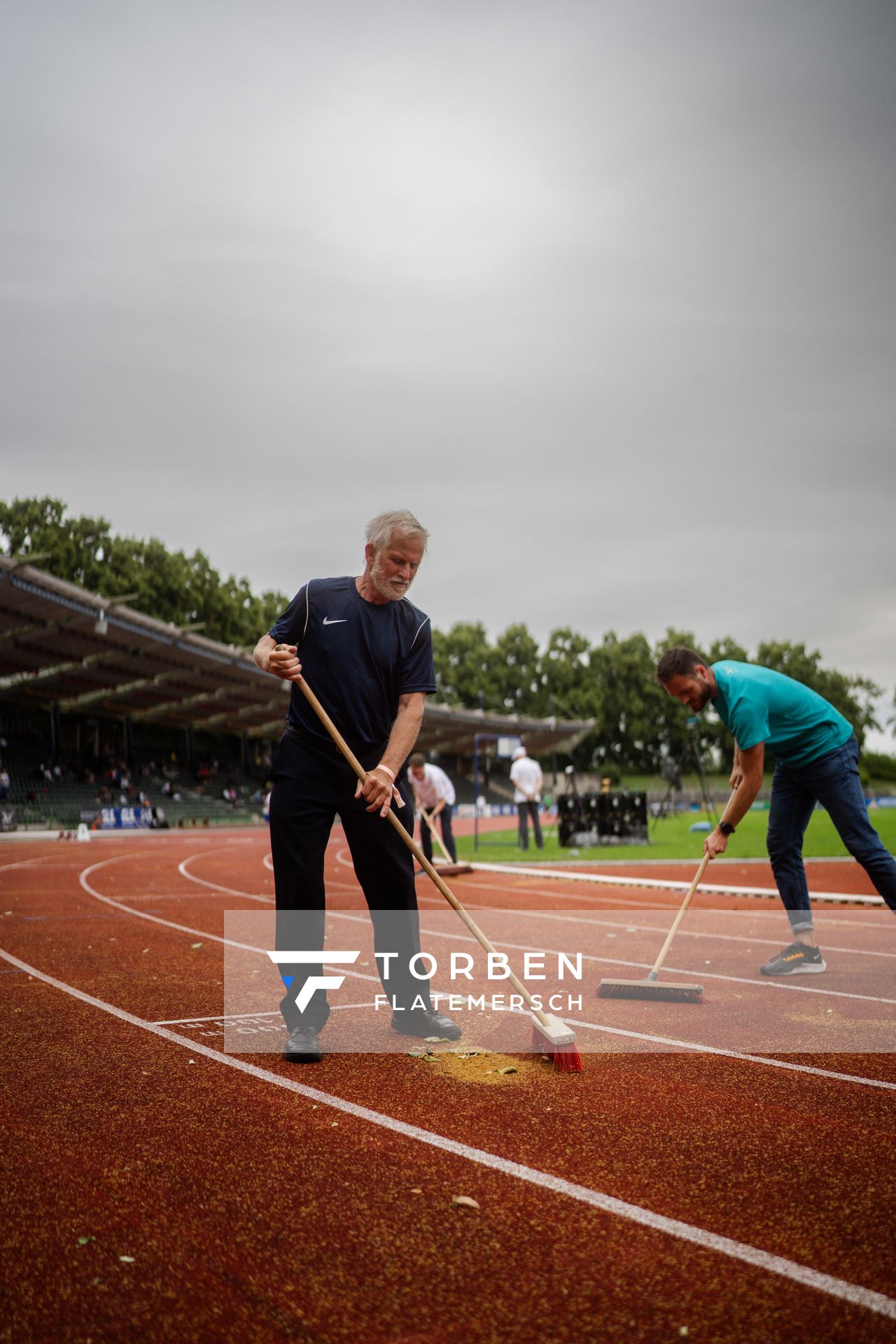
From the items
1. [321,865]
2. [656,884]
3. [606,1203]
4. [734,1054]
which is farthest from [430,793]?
[606,1203]

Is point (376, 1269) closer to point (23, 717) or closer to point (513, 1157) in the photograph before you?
point (513, 1157)

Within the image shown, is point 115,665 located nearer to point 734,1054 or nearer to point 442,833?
point 442,833

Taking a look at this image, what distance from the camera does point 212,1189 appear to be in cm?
280

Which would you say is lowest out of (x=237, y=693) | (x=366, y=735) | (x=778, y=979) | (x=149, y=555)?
(x=778, y=979)

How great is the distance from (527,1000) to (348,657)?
1.65 meters

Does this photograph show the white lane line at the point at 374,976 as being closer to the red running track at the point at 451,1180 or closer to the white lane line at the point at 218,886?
the red running track at the point at 451,1180

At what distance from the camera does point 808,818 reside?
6.18 m

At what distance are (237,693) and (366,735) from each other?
1819 inches

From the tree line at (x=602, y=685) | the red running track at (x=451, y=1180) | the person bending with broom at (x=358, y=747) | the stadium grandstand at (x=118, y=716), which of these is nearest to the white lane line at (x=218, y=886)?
the red running track at (x=451, y=1180)

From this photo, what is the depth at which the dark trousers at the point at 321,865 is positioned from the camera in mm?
4352

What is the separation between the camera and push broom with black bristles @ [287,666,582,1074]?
13.1ft

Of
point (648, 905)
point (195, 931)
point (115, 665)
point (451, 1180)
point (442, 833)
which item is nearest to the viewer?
point (451, 1180)

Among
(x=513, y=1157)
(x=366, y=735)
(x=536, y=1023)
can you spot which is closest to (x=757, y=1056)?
(x=536, y=1023)

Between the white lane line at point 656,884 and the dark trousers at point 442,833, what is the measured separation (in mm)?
577
